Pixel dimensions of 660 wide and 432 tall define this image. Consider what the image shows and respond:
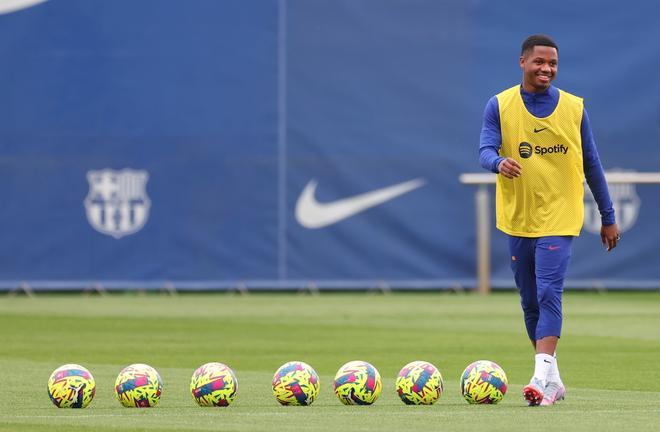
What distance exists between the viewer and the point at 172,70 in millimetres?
25109

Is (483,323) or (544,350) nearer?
(544,350)

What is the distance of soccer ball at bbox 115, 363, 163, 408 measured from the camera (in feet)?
31.8

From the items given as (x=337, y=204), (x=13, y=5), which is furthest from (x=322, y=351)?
(x=13, y=5)

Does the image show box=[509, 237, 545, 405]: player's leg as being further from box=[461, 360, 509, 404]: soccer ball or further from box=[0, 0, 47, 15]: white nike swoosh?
box=[0, 0, 47, 15]: white nike swoosh

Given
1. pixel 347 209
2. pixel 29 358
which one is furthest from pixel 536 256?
pixel 347 209

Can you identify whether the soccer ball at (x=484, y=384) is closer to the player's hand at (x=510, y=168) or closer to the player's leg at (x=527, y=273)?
the player's leg at (x=527, y=273)

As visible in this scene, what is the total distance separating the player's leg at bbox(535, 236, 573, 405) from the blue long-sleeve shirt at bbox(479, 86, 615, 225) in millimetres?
463

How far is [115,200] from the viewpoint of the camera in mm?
24781

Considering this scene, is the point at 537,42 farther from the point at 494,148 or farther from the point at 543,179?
the point at 543,179

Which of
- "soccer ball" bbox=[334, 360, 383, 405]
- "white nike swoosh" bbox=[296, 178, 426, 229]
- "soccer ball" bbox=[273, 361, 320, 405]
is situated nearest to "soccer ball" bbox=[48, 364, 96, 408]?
"soccer ball" bbox=[273, 361, 320, 405]

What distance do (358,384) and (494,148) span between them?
173 centimetres

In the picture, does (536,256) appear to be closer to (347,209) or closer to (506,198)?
(506,198)

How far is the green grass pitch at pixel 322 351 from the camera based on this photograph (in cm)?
898

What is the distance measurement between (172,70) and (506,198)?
50.1 feet
